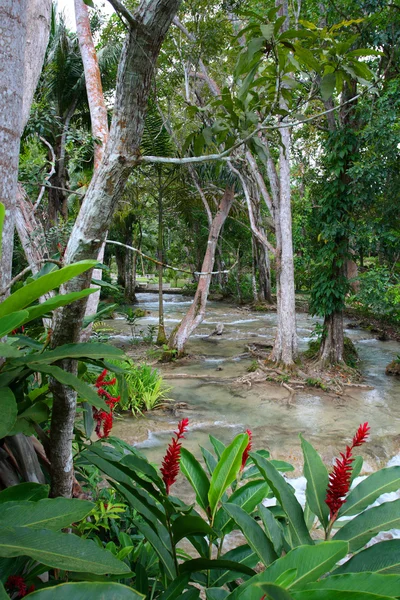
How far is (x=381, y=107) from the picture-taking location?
4918mm

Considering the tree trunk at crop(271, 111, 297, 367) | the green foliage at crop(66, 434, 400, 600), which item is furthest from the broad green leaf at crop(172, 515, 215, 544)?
the tree trunk at crop(271, 111, 297, 367)

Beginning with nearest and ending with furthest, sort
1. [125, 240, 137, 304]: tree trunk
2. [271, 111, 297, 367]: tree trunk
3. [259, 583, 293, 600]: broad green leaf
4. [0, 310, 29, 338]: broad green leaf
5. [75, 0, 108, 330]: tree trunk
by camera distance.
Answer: [259, 583, 293, 600]: broad green leaf, [0, 310, 29, 338]: broad green leaf, [75, 0, 108, 330]: tree trunk, [271, 111, 297, 367]: tree trunk, [125, 240, 137, 304]: tree trunk

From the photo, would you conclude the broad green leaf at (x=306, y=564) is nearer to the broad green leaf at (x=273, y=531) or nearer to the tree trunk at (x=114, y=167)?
the broad green leaf at (x=273, y=531)

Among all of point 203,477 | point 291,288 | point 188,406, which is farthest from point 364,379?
point 203,477

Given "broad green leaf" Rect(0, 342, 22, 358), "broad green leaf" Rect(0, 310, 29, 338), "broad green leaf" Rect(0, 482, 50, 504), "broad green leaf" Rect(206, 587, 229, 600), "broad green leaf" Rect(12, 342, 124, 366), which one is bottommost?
"broad green leaf" Rect(206, 587, 229, 600)

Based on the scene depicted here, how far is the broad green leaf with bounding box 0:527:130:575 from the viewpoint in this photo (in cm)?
57

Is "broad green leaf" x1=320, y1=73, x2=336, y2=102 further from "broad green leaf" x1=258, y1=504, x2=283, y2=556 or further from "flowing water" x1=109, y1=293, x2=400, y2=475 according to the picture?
"flowing water" x1=109, y1=293, x2=400, y2=475

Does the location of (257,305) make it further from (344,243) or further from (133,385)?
(133,385)

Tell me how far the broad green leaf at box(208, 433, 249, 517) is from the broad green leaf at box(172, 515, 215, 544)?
143mm

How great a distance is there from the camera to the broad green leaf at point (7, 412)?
629 millimetres

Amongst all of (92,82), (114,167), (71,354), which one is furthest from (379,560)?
(92,82)

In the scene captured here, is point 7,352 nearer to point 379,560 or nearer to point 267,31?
point 379,560

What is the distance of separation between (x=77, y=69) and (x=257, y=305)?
952 cm

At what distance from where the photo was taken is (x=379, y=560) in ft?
2.17
